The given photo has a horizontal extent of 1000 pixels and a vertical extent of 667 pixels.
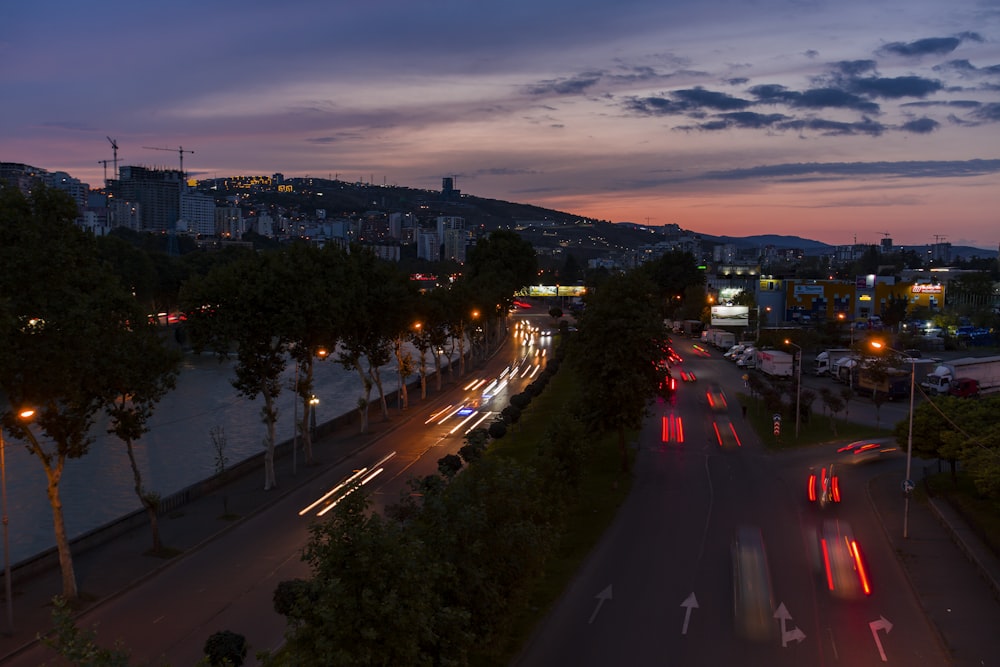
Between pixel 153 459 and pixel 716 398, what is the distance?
32.7 m

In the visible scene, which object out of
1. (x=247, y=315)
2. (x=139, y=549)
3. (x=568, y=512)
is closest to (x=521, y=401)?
(x=568, y=512)

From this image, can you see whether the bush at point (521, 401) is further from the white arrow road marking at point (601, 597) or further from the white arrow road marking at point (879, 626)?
the white arrow road marking at point (879, 626)

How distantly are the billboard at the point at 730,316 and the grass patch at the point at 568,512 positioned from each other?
50.4 meters

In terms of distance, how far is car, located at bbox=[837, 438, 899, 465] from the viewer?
34.3 m

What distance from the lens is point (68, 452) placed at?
1930 cm

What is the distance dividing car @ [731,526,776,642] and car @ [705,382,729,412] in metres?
21.9

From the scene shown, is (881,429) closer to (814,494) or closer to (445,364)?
(814,494)

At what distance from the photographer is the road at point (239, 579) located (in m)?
→ 17.2

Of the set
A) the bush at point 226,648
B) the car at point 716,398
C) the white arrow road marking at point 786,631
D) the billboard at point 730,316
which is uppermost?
the billboard at point 730,316

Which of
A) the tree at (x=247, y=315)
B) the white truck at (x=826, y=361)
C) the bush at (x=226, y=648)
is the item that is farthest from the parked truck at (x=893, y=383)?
A: the bush at (x=226, y=648)

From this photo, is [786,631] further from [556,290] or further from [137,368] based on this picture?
[556,290]

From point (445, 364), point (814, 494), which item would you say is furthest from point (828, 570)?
point (445, 364)

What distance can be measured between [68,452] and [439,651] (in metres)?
12.6

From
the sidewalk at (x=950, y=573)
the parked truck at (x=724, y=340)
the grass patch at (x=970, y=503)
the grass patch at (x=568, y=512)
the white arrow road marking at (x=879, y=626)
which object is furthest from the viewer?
the parked truck at (x=724, y=340)
